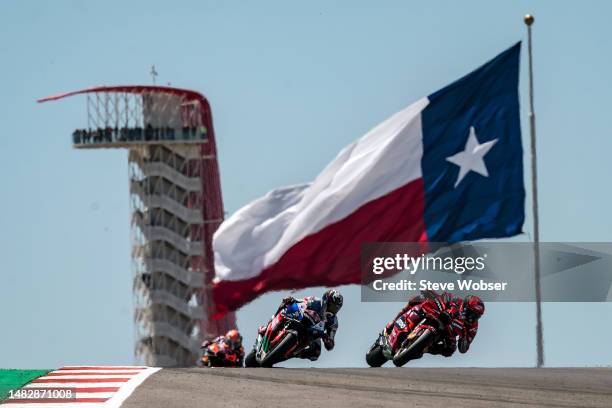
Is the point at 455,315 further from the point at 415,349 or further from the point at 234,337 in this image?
the point at 234,337

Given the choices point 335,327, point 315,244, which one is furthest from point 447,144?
point 335,327

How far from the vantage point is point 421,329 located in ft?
84.7

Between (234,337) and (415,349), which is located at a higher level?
(234,337)

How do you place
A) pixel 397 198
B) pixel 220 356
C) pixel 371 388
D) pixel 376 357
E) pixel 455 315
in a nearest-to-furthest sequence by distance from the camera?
pixel 371 388 → pixel 455 315 → pixel 376 357 → pixel 397 198 → pixel 220 356

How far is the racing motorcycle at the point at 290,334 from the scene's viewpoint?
25953 millimetres

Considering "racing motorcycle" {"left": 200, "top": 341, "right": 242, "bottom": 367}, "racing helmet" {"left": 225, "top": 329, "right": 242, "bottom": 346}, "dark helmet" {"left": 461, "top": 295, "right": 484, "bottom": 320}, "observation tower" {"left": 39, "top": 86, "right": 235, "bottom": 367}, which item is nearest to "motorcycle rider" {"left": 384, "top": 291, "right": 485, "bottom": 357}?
"dark helmet" {"left": 461, "top": 295, "right": 484, "bottom": 320}

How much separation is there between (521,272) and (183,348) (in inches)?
4127

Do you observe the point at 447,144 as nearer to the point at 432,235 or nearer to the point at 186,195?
the point at 432,235

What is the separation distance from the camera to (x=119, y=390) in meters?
21.0

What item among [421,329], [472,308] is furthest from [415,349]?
[472,308]

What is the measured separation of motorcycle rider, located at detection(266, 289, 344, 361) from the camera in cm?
2602

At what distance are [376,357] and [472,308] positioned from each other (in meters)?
1.97

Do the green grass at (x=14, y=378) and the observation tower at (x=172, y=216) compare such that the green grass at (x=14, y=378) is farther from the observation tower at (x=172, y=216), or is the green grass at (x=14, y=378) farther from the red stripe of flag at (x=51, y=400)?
the observation tower at (x=172, y=216)

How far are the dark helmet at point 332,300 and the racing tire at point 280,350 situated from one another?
2.48 ft
